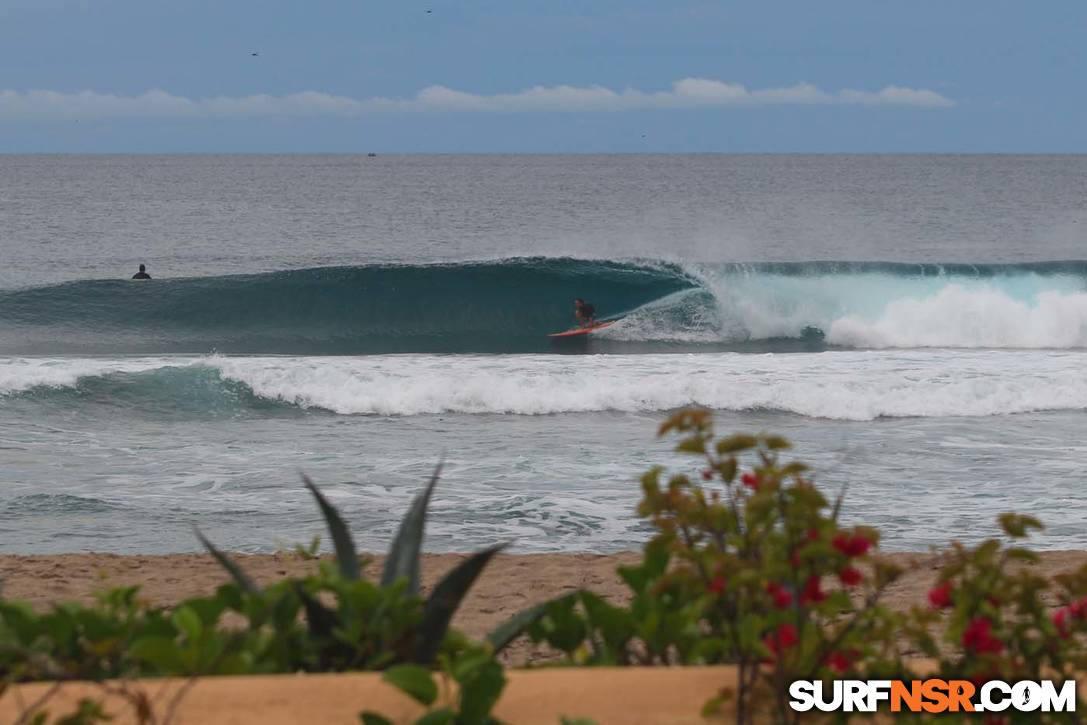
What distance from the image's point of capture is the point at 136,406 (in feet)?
51.1

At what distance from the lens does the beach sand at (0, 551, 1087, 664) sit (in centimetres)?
688

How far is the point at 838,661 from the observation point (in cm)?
256

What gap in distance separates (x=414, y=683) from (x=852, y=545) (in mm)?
905

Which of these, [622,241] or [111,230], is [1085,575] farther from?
[111,230]

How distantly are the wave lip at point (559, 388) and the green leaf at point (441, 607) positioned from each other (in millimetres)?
12470

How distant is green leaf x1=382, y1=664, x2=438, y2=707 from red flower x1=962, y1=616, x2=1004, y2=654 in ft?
3.52

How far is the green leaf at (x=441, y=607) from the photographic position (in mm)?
2748

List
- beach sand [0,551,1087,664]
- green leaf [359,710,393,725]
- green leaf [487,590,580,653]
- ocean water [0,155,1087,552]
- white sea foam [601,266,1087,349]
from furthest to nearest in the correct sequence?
white sea foam [601,266,1087,349] → ocean water [0,155,1087,552] → beach sand [0,551,1087,664] → green leaf [487,590,580,653] → green leaf [359,710,393,725]

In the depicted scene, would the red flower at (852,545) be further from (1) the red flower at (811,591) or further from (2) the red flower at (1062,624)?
(2) the red flower at (1062,624)

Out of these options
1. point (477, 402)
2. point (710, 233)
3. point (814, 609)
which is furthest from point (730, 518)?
point (710, 233)

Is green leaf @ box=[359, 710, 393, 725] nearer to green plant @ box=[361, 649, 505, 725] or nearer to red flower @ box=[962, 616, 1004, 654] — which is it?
green plant @ box=[361, 649, 505, 725]

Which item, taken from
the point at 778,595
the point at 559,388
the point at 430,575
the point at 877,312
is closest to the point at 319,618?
the point at 778,595

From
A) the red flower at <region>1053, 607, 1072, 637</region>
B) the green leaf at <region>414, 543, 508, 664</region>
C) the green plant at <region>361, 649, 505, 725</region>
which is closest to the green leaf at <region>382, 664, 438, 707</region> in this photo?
the green plant at <region>361, 649, 505, 725</region>

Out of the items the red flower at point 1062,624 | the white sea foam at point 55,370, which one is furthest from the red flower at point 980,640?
the white sea foam at point 55,370
